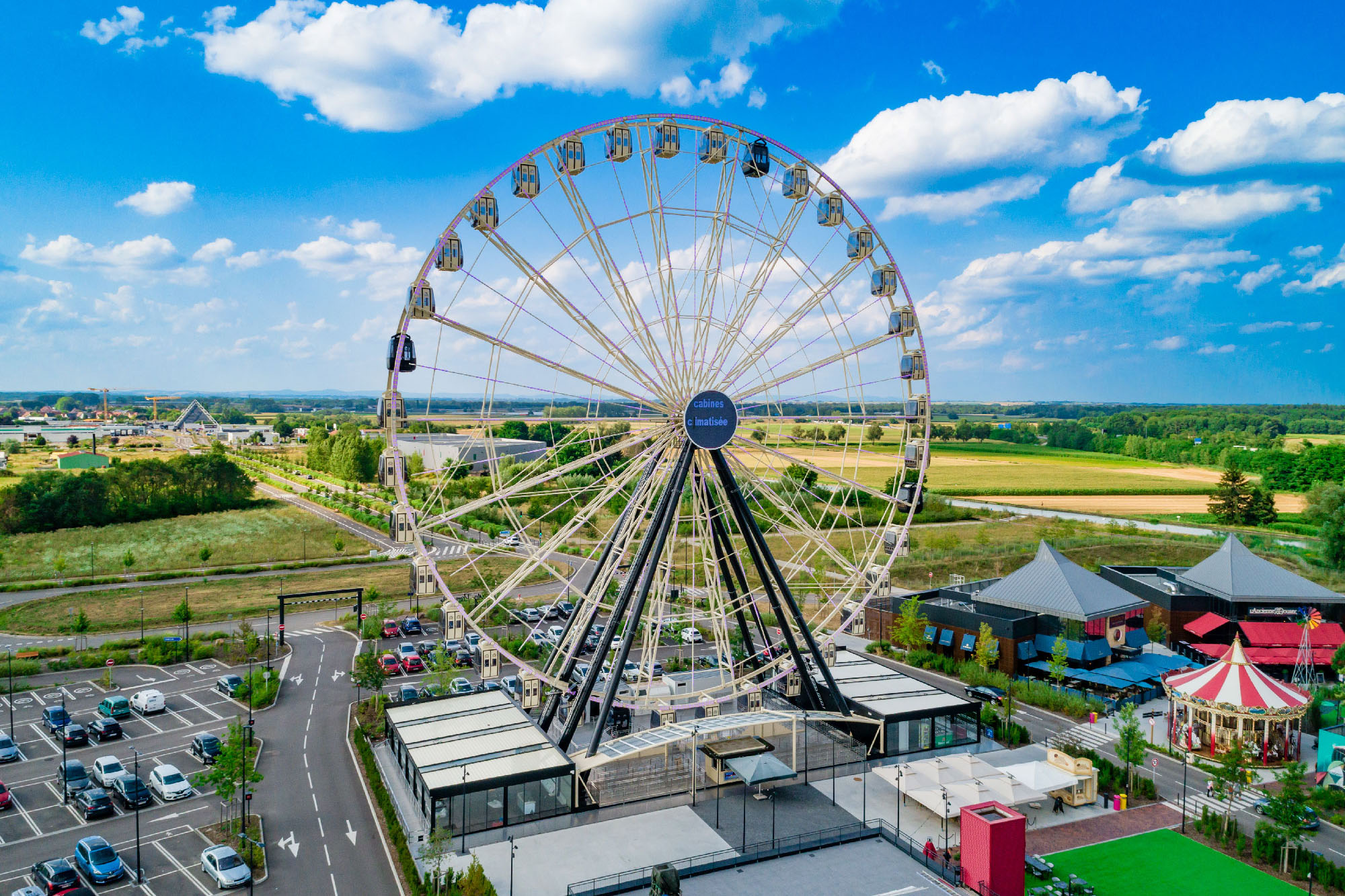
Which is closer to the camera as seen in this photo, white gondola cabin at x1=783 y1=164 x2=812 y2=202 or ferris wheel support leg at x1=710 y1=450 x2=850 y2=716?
ferris wheel support leg at x1=710 y1=450 x2=850 y2=716

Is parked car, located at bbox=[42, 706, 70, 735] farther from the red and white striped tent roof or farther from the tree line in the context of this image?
the tree line

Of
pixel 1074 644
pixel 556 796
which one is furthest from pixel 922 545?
pixel 556 796

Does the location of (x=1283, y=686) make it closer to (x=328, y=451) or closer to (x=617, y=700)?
(x=617, y=700)

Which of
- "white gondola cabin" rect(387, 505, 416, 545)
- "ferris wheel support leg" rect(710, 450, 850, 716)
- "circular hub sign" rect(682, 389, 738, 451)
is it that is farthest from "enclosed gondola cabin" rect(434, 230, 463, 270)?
"ferris wheel support leg" rect(710, 450, 850, 716)

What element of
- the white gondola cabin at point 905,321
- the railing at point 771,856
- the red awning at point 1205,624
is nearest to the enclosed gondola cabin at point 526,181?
the white gondola cabin at point 905,321

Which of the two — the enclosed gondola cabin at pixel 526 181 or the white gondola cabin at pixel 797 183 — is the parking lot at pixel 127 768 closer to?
the enclosed gondola cabin at pixel 526 181

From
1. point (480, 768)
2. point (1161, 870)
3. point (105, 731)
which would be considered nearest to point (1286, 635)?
point (1161, 870)

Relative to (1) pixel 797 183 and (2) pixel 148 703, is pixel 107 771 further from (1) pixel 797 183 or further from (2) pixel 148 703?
(1) pixel 797 183
